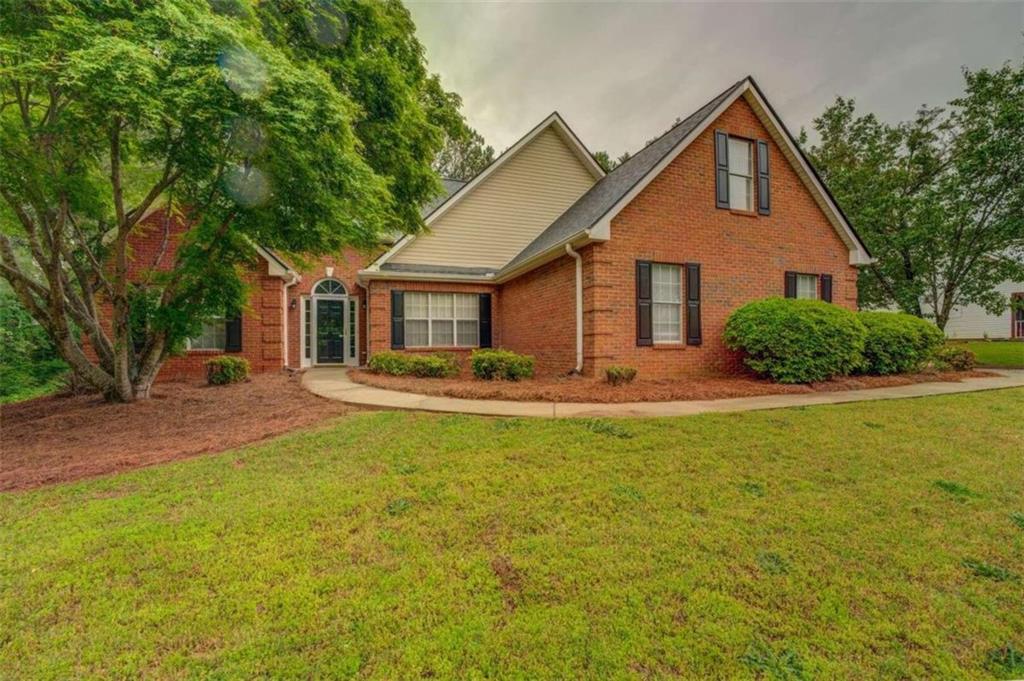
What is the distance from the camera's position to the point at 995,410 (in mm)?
6715

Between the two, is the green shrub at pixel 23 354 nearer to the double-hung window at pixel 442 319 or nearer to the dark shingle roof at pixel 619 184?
the double-hung window at pixel 442 319

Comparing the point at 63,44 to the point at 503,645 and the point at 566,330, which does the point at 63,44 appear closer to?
→ the point at 503,645

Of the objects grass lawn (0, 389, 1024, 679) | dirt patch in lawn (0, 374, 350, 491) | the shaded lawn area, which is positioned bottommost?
grass lawn (0, 389, 1024, 679)

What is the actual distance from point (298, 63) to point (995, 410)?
1248 cm

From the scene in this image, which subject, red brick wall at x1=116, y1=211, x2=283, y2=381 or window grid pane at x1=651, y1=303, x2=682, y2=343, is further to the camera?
red brick wall at x1=116, y1=211, x2=283, y2=381

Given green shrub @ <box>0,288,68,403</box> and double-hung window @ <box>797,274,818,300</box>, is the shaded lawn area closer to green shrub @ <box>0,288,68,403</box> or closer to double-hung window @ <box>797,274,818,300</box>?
double-hung window @ <box>797,274,818,300</box>

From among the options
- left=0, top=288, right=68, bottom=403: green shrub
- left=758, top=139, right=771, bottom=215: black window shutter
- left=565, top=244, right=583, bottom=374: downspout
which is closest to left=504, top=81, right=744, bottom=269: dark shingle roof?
left=565, top=244, right=583, bottom=374: downspout

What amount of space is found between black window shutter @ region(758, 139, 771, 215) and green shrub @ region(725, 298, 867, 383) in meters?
2.73

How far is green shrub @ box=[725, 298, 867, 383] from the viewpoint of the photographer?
8731 mm

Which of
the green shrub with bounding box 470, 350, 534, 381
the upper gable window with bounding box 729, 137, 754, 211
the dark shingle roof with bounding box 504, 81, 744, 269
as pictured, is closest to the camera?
the green shrub with bounding box 470, 350, 534, 381

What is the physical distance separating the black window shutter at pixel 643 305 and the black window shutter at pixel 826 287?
17.5 ft

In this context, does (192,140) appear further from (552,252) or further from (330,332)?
(330,332)

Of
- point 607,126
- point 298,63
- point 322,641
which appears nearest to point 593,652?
point 322,641

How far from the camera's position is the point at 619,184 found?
11.0 metres
